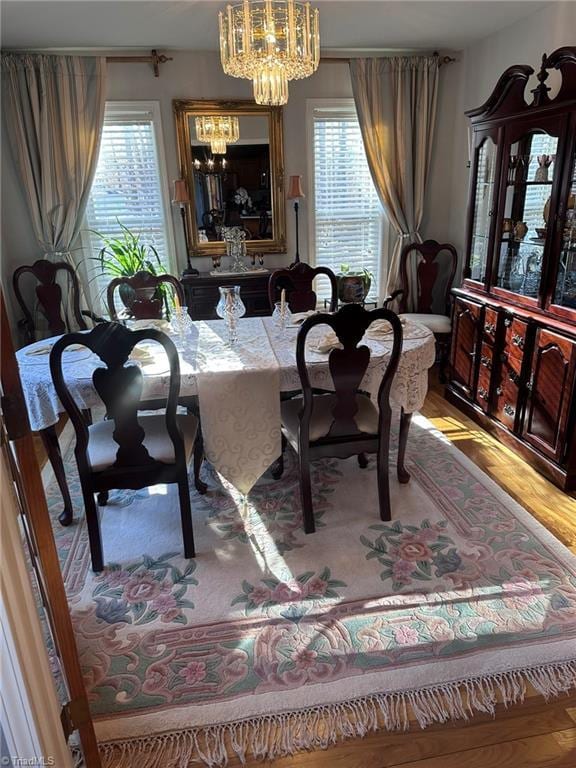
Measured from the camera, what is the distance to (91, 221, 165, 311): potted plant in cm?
415

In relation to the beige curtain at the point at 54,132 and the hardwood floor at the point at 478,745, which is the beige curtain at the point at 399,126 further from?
the hardwood floor at the point at 478,745

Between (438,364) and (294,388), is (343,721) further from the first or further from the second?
(438,364)

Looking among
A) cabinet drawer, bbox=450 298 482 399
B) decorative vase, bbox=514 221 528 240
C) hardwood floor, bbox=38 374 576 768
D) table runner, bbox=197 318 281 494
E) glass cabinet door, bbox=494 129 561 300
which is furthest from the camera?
cabinet drawer, bbox=450 298 482 399

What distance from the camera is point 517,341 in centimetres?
291

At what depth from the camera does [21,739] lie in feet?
3.18

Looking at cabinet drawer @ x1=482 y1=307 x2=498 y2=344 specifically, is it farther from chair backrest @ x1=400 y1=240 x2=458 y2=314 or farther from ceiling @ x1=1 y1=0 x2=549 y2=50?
ceiling @ x1=1 y1=0 x2=549 y2=50

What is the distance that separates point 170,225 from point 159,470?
2782 millimetres

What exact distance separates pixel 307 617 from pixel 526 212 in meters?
2.58

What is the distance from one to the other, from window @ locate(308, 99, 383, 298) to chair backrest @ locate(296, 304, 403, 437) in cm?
256

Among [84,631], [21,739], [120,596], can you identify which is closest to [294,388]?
[120,596]

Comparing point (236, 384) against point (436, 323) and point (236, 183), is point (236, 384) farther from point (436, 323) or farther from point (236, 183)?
point (236, 183)

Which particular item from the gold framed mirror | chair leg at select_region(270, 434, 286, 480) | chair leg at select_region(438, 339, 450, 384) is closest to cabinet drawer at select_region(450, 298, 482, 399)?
chair leg at select_region(438, 339, 450, 384)

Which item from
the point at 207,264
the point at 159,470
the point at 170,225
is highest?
the point at 170,225

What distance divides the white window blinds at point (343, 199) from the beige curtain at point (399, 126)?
7.0 inches
